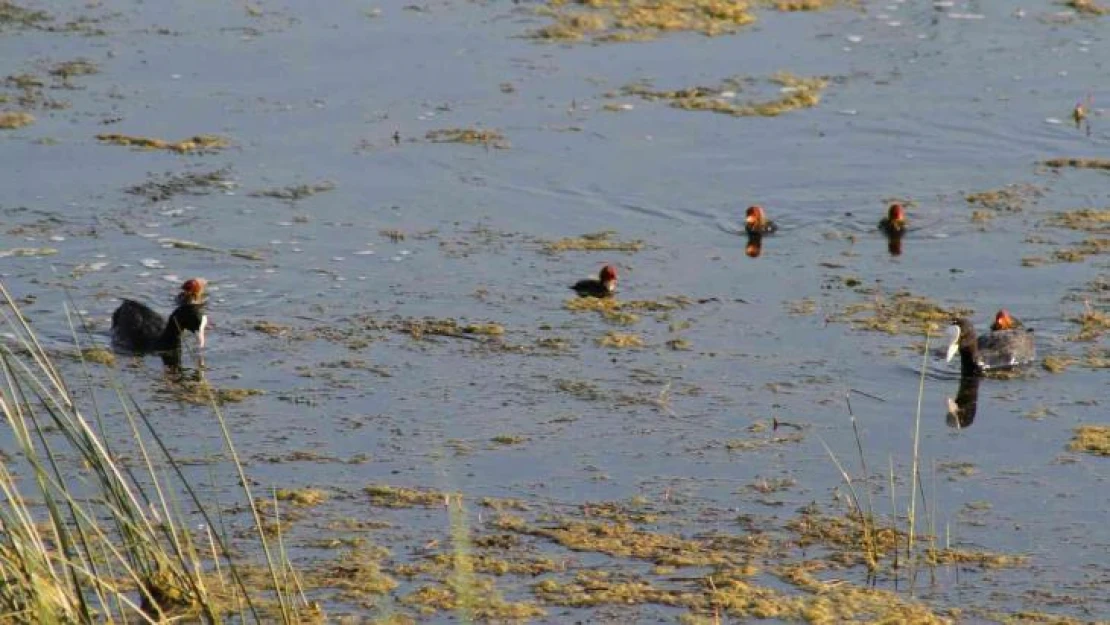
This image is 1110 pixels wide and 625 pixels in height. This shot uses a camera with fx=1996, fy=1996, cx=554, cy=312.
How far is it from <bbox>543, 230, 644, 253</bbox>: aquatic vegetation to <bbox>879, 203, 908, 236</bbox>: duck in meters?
1.68

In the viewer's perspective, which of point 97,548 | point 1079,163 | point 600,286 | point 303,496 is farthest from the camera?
point 1079,163

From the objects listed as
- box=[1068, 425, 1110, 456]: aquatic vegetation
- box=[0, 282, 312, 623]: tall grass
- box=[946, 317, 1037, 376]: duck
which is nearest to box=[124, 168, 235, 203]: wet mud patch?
box=[0, 282, 312, 623]: tall grass

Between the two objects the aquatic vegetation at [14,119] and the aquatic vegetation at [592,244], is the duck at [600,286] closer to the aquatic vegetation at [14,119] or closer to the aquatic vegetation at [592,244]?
the aquatic vegetation at [592,244]

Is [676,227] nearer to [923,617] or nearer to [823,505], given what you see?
[823,505]

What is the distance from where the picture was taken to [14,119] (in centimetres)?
1518

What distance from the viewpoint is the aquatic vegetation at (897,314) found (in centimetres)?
1185

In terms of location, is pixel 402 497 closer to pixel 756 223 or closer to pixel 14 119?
pixel 756 223

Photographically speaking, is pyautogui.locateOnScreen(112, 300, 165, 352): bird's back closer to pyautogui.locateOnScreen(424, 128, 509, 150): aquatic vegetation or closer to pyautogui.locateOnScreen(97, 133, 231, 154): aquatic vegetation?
pyautogui.locateOnScreen(97, 133, 231, 154): aquatic vegetation

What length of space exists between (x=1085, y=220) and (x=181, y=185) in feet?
20.6

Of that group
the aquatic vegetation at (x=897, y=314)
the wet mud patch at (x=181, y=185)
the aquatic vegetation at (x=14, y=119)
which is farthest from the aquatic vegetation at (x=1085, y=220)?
the aquatic vegetation at (x=14, y=119)

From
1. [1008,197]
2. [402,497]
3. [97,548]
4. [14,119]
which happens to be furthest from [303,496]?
[14,119]

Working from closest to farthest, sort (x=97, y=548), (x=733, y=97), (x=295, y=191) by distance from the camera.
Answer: (x=97, y=548)
(x=295, y=191)
(x=733, y=97)

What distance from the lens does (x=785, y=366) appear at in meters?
11.1

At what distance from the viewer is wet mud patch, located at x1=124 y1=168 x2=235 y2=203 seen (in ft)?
45.3
